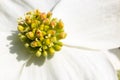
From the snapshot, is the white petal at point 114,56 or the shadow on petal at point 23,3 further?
the shadow on petal at point 23,3

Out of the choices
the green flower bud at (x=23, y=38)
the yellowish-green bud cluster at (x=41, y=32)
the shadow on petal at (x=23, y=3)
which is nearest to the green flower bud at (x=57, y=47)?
the yellowish-green bud cluster at (x=41, y=32)

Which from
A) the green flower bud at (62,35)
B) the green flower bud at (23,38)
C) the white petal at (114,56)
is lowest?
the white petal at (114,56)

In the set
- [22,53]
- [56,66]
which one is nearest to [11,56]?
[22,53]

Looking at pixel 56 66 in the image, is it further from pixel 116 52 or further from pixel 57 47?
pixel 116 52

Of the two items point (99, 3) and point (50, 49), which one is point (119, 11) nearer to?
point (99, 3)

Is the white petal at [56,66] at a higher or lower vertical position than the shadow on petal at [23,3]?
lower

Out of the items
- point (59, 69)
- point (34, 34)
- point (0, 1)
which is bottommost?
point (59, 69)

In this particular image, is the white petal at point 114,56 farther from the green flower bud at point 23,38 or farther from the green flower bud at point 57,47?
the green flower bud at point 23,38

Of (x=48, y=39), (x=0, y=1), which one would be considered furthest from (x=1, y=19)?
(x=48, y=39)
